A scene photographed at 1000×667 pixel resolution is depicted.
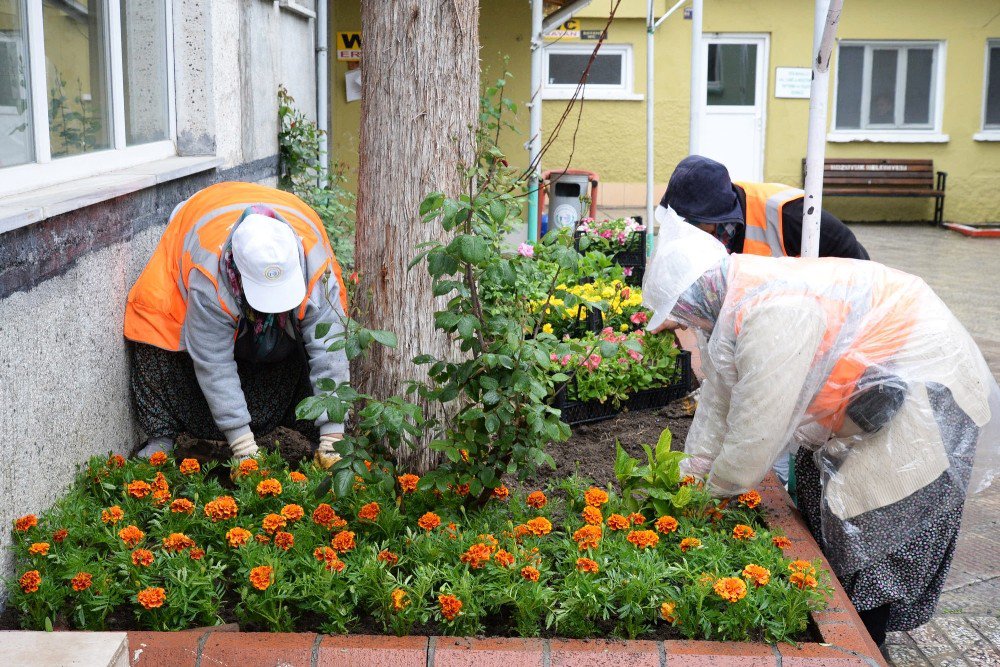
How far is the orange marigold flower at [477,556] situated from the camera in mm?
2572

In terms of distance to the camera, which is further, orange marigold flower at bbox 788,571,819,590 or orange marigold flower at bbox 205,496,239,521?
orange marigold flower at bbox 205,496,239,521

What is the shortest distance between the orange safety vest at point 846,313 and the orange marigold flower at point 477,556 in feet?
2.83

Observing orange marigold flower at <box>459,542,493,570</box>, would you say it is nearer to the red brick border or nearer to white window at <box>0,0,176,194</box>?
the red brick border

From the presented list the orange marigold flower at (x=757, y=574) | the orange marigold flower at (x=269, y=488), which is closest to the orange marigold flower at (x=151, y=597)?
the orange marigold flower at (x=269, y=488)

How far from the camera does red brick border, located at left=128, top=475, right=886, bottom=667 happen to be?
236cm

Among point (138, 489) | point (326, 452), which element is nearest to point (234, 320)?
point (326, 452)

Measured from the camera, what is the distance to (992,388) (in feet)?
9.55

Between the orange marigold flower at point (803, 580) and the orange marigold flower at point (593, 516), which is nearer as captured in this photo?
the orange marigold flower at point (803, 580)

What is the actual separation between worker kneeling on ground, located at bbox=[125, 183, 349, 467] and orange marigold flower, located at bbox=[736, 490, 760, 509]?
1.25 meters

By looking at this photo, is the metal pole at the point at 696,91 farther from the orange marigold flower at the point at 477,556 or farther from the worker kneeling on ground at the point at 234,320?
the orange marigold flower at the point at 477,556

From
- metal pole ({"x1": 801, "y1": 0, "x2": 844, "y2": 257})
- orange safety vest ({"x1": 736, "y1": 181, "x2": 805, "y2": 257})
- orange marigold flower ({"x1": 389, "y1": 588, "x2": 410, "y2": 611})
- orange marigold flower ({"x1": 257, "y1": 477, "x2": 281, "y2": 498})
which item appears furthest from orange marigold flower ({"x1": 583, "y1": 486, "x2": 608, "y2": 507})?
orange safety vest ({"x1": 736, "y1": 181, "x2": 805, "y2": 257})

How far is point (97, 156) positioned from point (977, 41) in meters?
13.4

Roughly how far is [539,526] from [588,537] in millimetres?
127

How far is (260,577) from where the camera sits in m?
2.46
